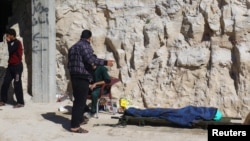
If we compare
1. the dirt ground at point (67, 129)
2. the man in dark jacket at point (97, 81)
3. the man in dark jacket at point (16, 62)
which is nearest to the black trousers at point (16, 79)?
the man in dark jacket at point (16, 62)

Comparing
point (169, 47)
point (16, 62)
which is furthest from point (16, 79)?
point (169, 47)

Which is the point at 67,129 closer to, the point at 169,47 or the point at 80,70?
the point at 80,70

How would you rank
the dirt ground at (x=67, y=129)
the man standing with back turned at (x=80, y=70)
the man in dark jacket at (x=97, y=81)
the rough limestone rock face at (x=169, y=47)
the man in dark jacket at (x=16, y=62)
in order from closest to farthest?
the dirt ground at (x=67, y=129)
the man standing with back turned at (x=80, y=70)
the man in dark jacket at (x=97, y=81)
the rough limestone rock face at (x=169, y=47)
the man in dark jacket at (x=16, y=62)

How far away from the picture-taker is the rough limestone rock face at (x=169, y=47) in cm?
869

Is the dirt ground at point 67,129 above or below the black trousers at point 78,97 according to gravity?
below

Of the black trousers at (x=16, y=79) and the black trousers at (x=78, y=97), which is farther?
the black trousers at (x=16, y=79)

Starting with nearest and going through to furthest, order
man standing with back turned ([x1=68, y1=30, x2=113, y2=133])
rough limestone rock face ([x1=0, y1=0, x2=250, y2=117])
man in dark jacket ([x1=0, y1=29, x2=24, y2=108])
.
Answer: man standing with back turned ([x1=68, y1=30, x2=113, y2=133]), rough limestone rock face ([x1=0, y1=0, x2=250, y2=117]), man in dark jacket ([x1=0, y1=29, x2=24, y2=108])

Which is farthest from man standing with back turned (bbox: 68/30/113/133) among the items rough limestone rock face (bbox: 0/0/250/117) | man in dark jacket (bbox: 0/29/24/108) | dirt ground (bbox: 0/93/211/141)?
man in dark jacket (bbox: 0/29/24/108)

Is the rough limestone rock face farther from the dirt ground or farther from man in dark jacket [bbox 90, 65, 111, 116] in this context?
the dirt ground

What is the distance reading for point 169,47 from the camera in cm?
927

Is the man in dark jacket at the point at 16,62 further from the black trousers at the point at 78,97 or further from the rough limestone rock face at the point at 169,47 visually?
the black trousers at the point at 78,97

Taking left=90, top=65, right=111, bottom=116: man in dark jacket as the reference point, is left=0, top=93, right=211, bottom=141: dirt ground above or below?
below

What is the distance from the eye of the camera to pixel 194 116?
7.32 metres

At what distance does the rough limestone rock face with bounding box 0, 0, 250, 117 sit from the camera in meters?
8.69
